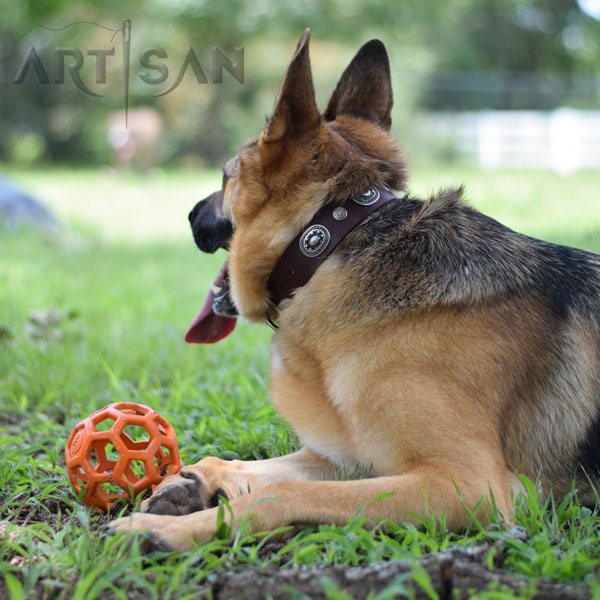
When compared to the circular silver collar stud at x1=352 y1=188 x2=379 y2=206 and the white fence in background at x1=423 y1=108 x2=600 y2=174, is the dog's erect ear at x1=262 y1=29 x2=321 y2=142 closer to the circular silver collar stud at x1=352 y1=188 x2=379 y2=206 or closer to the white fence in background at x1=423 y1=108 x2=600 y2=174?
the circular silver collar stud at x1=352 y1=188 x2=379 y2=206

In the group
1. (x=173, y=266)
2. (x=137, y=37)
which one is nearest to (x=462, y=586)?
(x=173, y=266)

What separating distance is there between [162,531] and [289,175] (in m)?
1.39

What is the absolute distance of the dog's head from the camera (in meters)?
2.68

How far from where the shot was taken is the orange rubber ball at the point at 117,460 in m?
2.60

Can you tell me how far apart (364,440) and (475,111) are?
28.0 meters

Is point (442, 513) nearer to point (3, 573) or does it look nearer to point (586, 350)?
point (586, 350)

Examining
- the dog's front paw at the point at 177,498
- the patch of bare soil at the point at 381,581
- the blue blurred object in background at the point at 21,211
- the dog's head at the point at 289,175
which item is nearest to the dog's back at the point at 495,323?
the dog's head at the point at 289,175

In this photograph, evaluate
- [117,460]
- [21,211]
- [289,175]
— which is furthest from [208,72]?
[117,460]

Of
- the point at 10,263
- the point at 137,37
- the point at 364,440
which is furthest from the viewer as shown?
the point at 137,37

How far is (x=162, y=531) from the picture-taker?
2.12 meters

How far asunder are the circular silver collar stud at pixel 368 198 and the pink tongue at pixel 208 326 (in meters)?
1.02

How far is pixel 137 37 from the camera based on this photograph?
27406mm

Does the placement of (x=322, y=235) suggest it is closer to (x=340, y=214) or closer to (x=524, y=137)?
(x=340, y=214)

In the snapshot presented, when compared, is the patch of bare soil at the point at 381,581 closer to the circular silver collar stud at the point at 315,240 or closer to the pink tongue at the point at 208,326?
the circular silver collar stud at the point at 315,240
